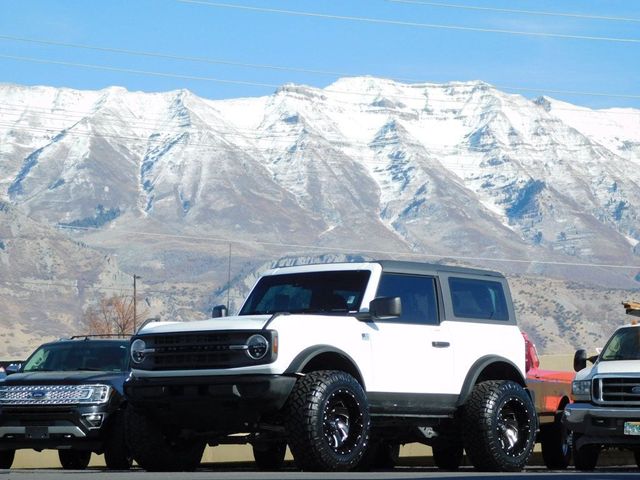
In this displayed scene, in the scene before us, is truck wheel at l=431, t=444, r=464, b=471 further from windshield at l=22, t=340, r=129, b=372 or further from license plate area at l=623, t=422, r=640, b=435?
windshield at l=22, t=340, r=129, b=372

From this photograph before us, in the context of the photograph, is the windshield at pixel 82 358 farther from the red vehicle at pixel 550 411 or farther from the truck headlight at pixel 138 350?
the red vehicle at pixel 550 411

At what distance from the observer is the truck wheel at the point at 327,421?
44.0 feet

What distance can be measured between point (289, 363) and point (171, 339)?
51.3 inches

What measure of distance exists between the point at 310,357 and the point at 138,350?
187 centimetres

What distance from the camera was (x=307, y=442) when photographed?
13391 mm

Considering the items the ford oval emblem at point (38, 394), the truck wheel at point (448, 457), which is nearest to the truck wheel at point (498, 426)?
the truck wheel at point (448, 457)

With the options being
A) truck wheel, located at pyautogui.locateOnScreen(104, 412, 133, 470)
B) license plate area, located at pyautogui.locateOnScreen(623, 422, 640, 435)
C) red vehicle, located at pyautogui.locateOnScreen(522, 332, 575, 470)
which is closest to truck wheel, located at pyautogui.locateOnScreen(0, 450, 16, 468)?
truck wheel, located at pyautogui.locateOnScreen(104, 412, 133, 470)

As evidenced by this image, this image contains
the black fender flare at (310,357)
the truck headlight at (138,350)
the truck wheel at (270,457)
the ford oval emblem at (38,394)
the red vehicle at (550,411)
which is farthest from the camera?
the red vehicle at (550,411)

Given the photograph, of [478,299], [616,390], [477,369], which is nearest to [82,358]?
[478,299]

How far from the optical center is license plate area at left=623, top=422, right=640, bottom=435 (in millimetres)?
16406

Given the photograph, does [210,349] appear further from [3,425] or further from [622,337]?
[622,337]

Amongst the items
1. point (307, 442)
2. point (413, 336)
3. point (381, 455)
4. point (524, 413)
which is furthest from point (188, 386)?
point (381, 455)

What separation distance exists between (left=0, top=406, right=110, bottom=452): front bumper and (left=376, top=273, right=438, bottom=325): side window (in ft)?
13.9

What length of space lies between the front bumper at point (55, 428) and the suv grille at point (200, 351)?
311cm
